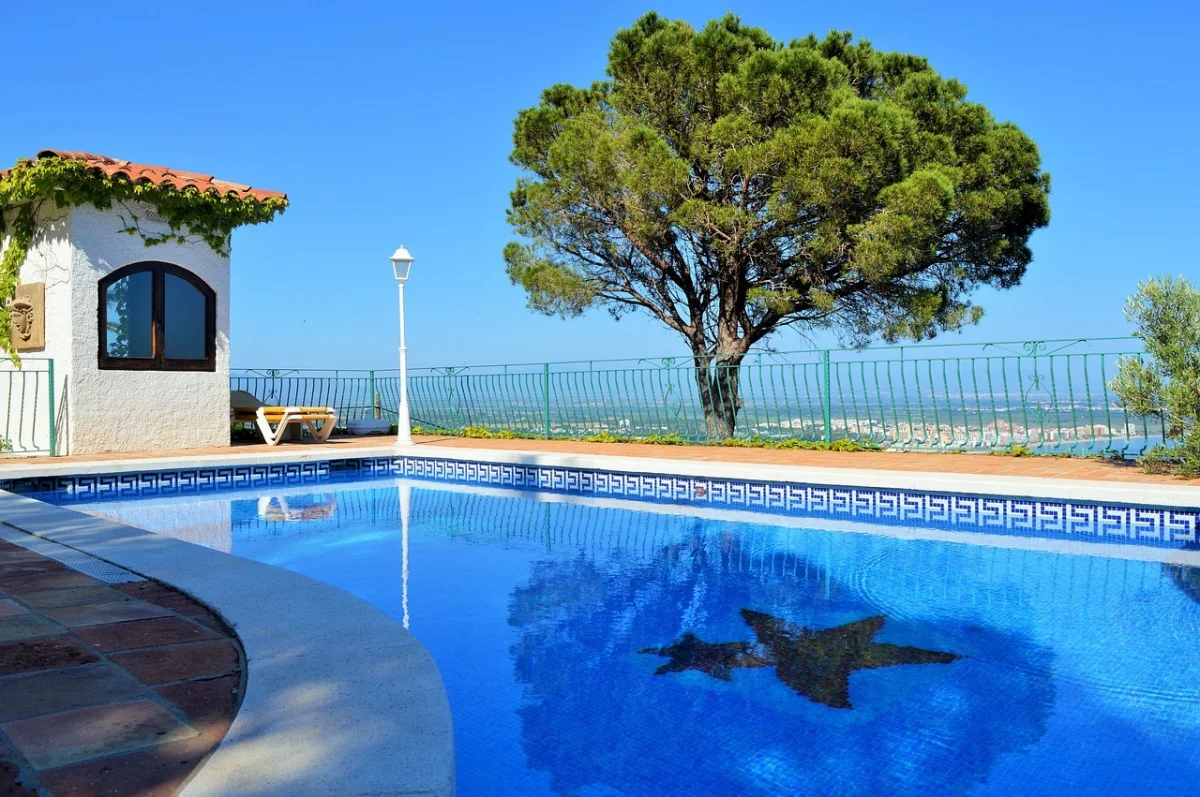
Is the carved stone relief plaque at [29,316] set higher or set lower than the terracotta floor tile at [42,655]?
higher

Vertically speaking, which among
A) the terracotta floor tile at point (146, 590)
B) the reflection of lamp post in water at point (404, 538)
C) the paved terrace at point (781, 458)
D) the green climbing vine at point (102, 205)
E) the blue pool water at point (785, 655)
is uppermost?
the green climbing vine at point (102, 205)

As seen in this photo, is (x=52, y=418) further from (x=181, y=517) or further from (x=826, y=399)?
(x=826, y=399)

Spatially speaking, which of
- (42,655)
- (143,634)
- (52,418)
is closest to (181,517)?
(52,418)

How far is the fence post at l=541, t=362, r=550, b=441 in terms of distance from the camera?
11641mm

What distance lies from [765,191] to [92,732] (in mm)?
10096

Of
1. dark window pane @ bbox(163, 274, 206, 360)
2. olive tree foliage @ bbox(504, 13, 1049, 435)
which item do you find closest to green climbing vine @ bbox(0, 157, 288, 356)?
dark window pane @ bbox(163, 274, 206, 360)

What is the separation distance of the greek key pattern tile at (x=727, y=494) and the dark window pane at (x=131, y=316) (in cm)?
193

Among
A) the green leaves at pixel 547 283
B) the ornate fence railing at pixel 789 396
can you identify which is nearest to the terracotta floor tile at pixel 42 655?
the ornate fence railing at pixel 789 396

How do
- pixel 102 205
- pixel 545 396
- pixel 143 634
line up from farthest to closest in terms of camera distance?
pixel 545 396, pixel 102 205, pixel 143 634

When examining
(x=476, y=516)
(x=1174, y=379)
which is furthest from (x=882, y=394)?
(x=476, y=516)

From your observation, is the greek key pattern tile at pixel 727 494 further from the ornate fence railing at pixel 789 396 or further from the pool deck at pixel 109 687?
the pool deck at pixel 109 687

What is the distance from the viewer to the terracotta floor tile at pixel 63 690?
1.98m

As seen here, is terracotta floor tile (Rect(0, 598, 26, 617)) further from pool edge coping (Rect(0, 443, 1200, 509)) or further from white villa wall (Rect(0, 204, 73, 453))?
white villa wall (Rect(0, 204, 73, 453))

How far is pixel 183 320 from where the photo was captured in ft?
31.2
